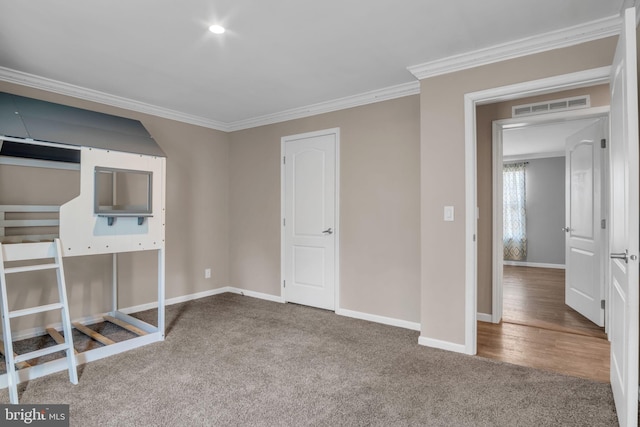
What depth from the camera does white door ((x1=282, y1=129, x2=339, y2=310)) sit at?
418cm

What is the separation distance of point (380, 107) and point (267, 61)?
1353 mm

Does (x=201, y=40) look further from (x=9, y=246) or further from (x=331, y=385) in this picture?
(x=331, y=385)

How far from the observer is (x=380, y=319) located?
3783 millimetres

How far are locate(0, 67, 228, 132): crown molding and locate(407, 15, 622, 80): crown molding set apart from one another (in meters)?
2.92

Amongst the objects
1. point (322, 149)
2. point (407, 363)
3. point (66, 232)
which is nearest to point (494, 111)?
point (322, 149)

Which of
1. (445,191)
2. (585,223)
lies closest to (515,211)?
(585,223)

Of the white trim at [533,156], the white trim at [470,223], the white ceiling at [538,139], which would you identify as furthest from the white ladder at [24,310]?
the white trim at [533,156]

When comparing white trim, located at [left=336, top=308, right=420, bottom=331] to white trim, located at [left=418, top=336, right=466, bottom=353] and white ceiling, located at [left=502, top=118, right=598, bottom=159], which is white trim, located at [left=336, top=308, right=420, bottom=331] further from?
white ceiling, located at [left=502, top=118, right=598, bottom=159]

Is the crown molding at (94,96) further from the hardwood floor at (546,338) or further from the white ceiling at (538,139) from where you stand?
the white ceiling at (538,139)

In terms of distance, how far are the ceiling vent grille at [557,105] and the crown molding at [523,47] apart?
899mm

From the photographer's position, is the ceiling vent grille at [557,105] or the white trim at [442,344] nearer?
the white trim at [442,344]

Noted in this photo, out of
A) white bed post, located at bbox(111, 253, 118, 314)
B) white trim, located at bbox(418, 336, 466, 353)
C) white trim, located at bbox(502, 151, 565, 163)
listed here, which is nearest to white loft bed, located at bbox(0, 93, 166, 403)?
white bed post, located at bbox(111, 253, 118, 314)

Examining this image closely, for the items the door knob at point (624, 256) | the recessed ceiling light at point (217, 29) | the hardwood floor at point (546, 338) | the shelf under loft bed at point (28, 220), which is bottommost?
the hardwood floor at point (546, 338)

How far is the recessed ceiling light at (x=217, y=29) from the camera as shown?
244 cm
